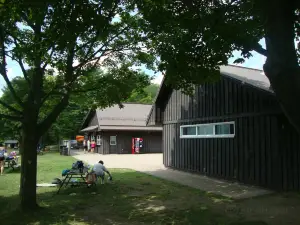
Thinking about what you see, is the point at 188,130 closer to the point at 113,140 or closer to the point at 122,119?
the point at 113,140

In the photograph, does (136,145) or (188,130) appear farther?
(136,145)

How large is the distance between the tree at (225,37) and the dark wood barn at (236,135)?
3521mm

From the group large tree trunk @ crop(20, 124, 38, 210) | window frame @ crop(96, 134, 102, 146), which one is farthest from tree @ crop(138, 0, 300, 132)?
window frame @ crop(96, 134, 102, 146)

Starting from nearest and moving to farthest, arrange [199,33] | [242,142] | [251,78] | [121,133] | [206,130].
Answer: [199,33] → [242,142] → [251,78] → [206,130] → [121,133]

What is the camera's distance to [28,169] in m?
7.86

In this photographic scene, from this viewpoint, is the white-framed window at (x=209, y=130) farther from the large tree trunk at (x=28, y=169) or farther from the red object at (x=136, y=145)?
the red object at (x=136, y=145)

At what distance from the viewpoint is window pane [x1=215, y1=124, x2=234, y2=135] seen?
1218cm

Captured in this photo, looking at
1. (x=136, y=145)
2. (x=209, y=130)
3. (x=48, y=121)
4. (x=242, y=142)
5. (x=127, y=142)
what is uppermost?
(x=48, y=121)

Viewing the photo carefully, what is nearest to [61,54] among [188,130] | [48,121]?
[48,121]

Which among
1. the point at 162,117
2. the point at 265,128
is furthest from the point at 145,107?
the point at 265,128

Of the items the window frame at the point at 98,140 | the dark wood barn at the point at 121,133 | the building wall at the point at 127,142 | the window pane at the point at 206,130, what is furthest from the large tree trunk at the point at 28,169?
the window frame at the point at 98,140

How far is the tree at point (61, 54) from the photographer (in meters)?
5.44

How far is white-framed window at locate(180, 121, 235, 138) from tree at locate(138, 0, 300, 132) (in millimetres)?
4693

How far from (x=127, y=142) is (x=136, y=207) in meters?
23.5
